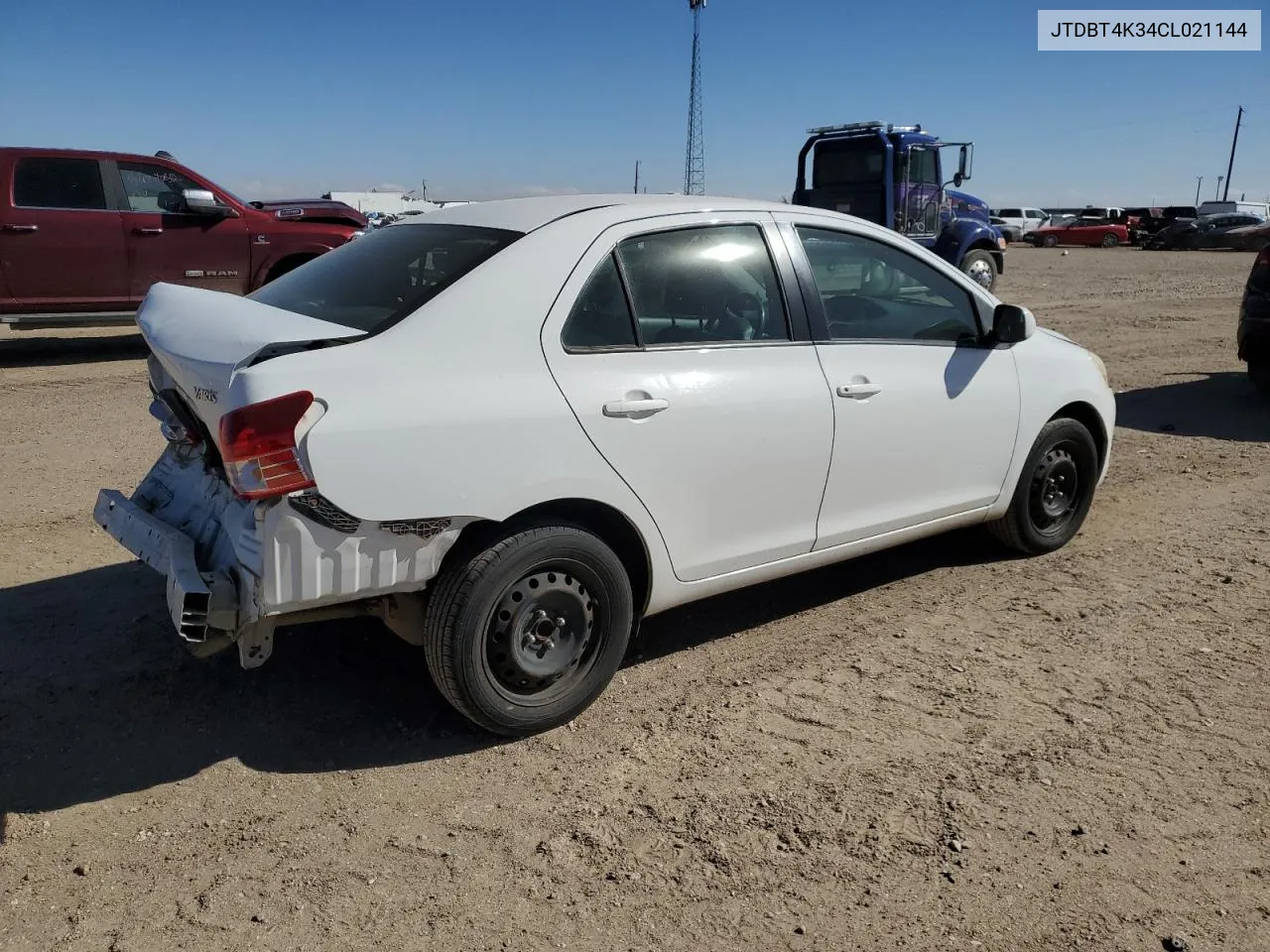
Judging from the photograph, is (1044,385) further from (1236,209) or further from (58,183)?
(1236,209)

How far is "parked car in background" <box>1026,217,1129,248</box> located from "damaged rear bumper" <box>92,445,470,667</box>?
42.6m

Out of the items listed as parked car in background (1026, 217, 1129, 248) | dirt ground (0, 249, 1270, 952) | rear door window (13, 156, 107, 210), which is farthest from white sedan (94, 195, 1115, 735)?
parked car in background (1026, 217, 1129, 248)

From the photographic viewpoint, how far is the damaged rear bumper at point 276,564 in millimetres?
2877

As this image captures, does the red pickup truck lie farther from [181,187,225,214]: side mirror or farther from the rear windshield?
the rear windshield

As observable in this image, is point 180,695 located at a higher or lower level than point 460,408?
lower

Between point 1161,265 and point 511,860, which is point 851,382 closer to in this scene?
point 511,860

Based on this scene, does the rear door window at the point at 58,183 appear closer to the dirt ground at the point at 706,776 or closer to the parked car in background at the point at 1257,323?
the dirt ground at the point at 706,776

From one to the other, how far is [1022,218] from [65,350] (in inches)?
1754

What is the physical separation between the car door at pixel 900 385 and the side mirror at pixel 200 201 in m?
8.04

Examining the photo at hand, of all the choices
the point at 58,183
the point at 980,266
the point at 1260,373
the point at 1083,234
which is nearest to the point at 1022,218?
the point at 1083,234

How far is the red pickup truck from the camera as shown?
995 cm

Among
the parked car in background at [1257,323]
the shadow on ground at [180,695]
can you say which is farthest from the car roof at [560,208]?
the parked car in background at [1257,323]

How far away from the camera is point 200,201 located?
1036 cm

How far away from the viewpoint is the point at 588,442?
3312 millimetres
